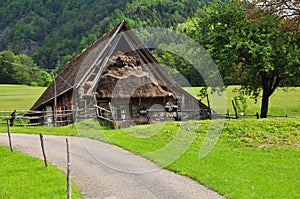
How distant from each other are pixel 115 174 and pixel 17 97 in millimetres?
64479

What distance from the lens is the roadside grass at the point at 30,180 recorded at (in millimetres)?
11062

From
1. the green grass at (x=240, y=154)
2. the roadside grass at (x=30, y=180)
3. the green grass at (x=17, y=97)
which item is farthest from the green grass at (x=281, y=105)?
the green grass at (x=17, y=97)

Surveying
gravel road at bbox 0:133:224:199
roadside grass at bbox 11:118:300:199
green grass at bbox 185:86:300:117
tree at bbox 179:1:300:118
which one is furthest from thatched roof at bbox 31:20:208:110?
gravel road at bbox 0:133:224:199

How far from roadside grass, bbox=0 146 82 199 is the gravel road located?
1.88ft

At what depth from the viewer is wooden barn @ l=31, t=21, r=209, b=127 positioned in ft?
95.0

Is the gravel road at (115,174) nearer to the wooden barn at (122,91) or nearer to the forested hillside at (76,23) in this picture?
the wooden barn at (122,91)

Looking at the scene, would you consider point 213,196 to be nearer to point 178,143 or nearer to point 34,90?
point 178,143

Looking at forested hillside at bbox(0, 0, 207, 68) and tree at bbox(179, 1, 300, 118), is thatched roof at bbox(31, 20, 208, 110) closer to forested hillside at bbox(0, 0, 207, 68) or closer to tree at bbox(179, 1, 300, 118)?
tree at bbox(179, 1, 300, 118)

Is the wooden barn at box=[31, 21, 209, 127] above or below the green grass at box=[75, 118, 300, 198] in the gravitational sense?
above

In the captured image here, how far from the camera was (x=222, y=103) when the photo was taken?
54594mm

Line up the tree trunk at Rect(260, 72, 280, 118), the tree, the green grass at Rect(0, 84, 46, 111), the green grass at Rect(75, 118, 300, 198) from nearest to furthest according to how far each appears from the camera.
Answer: the green grass at Rect(75, 118, 300, 198) < the tree < the tree trunk at Rect(260, 72, 280, 118) < the green grass at Rect(0, 84, 46, 111)

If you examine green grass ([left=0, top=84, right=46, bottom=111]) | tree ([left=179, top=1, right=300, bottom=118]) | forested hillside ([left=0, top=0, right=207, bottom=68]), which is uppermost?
forested hillside ([left=0, top=0, right=207, bottom=68])

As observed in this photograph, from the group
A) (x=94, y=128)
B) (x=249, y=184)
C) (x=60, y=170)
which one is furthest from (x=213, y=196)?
(x=94, y=128)

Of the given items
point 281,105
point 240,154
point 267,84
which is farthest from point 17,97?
point 240,154
